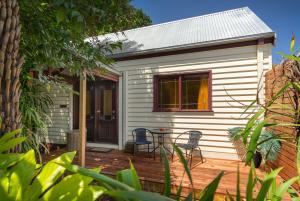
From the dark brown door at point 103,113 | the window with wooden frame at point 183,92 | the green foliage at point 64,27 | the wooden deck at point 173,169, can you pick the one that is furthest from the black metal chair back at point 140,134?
the green foliage at point 64,27

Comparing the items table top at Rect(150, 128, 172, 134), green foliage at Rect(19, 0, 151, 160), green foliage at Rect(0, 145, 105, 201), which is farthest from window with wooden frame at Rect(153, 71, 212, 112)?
green foliage at Rect(0, 145, 105, 201)

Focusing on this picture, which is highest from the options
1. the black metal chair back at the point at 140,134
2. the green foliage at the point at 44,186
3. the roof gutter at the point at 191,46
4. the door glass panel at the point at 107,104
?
the roof gutter at the point at 191,46

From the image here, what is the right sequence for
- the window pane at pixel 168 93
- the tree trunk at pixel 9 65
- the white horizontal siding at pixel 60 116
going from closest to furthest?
the tree trunk at pixel 9 65 < the window pane at pixel 168 93 < the white horizontal siding at pixel 60 116

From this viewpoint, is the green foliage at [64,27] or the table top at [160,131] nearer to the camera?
the green foliage at [64,27]

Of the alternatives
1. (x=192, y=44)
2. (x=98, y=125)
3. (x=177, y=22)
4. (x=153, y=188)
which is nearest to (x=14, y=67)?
(x=153, y=188)

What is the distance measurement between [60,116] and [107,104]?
1.80 metres

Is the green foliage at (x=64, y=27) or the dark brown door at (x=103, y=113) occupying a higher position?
the green foliage at (x=64, y=27)

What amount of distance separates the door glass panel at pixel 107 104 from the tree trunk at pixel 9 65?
557 cm

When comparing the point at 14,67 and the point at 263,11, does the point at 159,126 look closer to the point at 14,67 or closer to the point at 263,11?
the point at 14,67

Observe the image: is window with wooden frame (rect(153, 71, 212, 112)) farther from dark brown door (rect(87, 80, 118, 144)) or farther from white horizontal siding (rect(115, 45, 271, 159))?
dark brown door (rect(87, 80, 118, 144))

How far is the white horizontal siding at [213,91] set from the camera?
493cm

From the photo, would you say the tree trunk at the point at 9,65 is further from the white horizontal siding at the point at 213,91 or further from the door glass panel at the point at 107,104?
the door glass panel at the point at 107,104

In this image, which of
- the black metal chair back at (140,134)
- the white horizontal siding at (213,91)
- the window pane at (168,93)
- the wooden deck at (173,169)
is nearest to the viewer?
the wooden deck at (173,169)

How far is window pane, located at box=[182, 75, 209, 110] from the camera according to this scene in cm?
545
